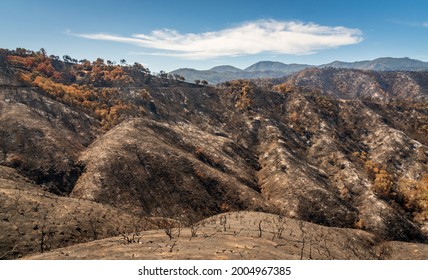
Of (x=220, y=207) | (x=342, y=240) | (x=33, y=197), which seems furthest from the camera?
(x=220, y=207)

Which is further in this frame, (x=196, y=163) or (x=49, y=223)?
(x=196, y=163)

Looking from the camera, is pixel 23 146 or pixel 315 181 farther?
pixel 315 181

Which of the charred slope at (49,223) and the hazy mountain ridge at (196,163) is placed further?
the hazy mountain ridge at (196,163)

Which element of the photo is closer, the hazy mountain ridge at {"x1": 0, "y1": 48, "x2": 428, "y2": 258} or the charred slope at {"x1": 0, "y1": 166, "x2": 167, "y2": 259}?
the charred slope at {"x1": 0, "y1": 166, "x2": 167, "y2": 259}

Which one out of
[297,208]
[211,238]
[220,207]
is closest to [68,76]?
[220,207]

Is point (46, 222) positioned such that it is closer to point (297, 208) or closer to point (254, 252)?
point (254, 252)

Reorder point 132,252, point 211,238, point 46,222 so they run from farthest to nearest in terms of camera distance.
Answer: point 46,222 < point 211,238 < point 132,252

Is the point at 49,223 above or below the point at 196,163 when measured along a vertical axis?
above
